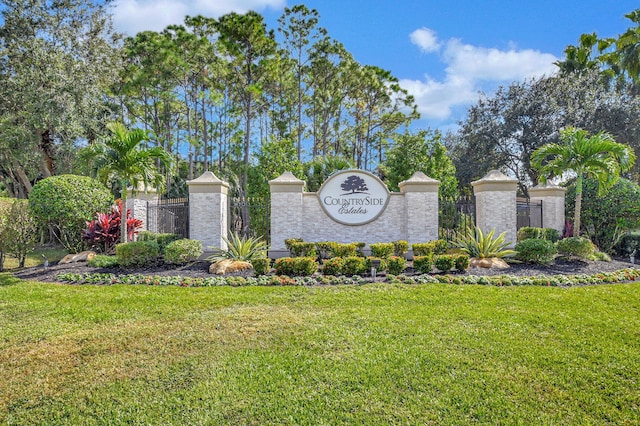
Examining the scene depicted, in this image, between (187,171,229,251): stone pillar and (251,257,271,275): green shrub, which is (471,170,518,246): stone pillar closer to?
(251,257,271,275): green shrub

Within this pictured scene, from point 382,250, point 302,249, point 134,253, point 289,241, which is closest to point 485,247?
point 382,250

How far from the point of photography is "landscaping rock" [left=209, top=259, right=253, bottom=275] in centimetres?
927

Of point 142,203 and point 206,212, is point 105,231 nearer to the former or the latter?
point 142,203

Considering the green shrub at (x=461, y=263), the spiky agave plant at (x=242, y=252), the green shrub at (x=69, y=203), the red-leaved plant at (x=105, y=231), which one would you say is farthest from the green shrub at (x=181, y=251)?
the green shrub at (x=461, y=263)

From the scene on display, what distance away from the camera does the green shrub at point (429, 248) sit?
32.7 ft

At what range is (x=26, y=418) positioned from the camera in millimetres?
3330

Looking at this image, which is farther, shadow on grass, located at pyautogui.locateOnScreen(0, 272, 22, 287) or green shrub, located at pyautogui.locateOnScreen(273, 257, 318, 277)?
green shrub, located at pyautogui.locateOnScreen(273, 257, 318, 277)

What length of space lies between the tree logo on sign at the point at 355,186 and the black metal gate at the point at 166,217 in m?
5.28

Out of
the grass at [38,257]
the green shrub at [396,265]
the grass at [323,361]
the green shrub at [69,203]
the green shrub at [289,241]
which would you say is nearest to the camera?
the grass at [323,361]

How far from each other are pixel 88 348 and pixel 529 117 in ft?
76.3

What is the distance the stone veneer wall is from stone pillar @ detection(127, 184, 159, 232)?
4.45 m

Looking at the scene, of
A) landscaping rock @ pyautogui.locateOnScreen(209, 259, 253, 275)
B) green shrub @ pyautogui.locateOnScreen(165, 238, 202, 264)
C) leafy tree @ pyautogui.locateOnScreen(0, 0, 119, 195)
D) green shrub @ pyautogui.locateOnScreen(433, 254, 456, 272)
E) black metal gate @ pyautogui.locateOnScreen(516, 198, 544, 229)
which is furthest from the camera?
leafy tree @ pyautogui.locateOnScreen(0, 0, 119, 195)

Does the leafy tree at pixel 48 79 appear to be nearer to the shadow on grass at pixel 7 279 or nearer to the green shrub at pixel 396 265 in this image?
the shadow on grass at pixel 7 279

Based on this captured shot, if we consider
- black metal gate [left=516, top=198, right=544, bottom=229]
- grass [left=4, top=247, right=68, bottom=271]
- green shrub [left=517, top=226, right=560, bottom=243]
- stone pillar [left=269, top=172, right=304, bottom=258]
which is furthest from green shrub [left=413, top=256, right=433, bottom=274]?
grass [left=4, top=247, right=68, bottom=271]
